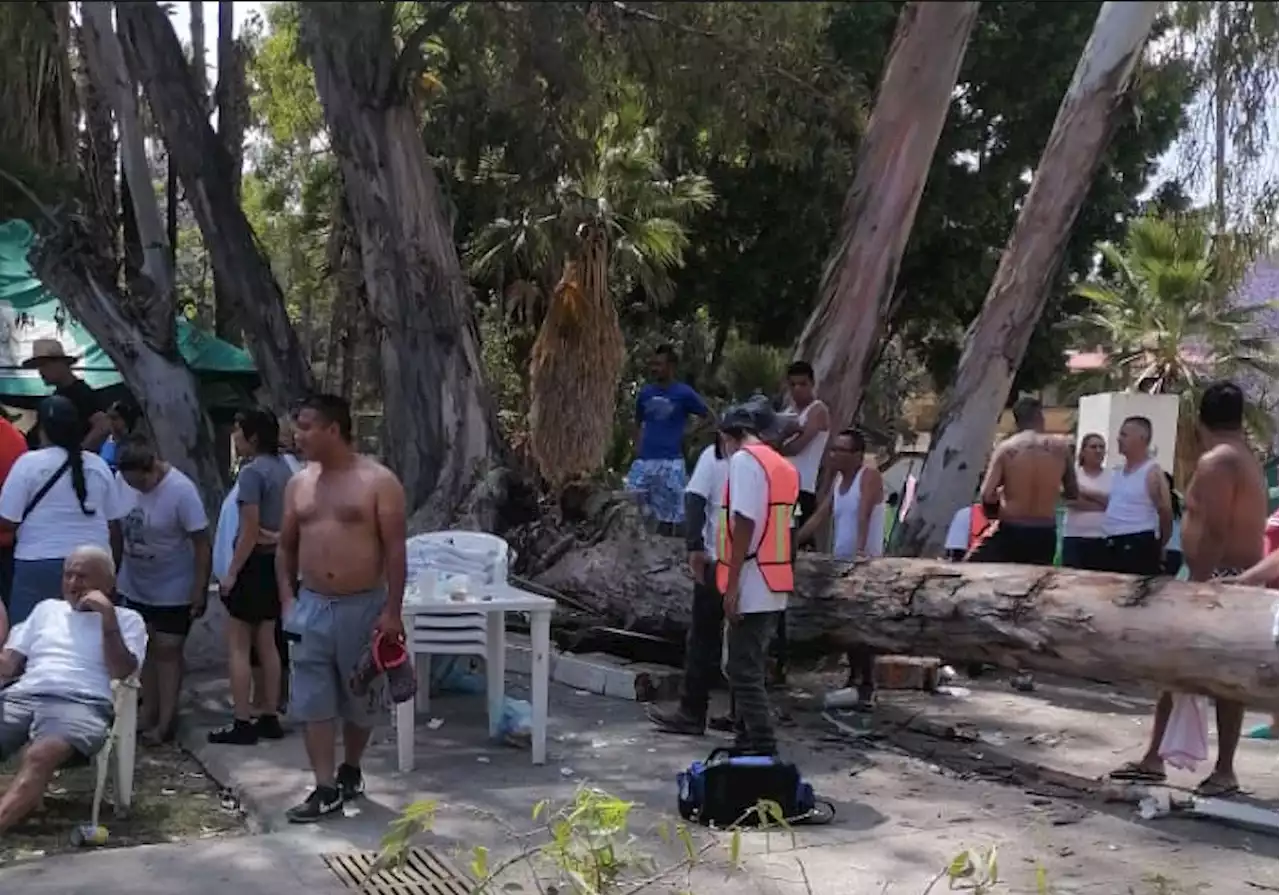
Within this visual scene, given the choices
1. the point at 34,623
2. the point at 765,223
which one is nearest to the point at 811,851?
the point at 34,623

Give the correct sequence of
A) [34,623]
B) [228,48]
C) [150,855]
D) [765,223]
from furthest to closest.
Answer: [765,223] < [228,48] < [34,623] < [150,855]

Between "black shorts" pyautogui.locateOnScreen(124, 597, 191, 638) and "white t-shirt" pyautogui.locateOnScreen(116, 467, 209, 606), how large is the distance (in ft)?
0.09

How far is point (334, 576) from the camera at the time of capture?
5652 millimetres

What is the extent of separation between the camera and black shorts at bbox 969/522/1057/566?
8.38 meters

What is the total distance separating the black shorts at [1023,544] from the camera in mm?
8383

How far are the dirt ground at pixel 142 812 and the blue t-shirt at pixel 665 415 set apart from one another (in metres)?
4.72

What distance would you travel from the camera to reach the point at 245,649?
6.91 metres

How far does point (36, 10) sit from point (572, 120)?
9.89 feet

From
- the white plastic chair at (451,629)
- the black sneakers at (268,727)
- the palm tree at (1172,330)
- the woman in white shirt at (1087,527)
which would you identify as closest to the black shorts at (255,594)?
the black sneakers at (268,727)

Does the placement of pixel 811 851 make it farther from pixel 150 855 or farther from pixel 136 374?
pixel 136 374

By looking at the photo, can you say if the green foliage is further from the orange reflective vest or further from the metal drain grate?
the metal drain grate

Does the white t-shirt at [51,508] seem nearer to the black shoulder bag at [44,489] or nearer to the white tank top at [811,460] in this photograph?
the black shoulder bag at [44,489]

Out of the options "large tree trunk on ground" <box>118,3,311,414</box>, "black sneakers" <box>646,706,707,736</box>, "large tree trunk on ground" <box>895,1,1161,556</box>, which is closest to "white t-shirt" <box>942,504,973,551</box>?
"large tree trunk on ground" <box>895,1,1161,556</box>

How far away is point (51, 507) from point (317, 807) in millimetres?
2050
